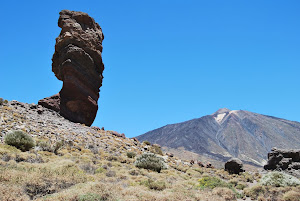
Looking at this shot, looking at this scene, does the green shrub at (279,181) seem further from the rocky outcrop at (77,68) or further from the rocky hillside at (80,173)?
the rocky outcrop at (77,68)

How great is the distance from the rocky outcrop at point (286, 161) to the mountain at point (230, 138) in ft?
346

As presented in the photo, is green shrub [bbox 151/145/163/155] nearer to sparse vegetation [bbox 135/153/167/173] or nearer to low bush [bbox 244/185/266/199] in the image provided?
sparse vegetation [bbox 135/153/167/173]

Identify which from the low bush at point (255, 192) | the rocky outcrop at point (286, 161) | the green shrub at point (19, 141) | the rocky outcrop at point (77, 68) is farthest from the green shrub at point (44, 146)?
the rocky outcrop at point (286, 161)

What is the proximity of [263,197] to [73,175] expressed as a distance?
332 inches

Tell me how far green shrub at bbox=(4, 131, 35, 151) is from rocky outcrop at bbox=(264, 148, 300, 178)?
19.9 meters

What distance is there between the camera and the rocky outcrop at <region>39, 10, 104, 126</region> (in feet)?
76.2

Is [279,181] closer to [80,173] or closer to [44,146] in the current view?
[80,173]

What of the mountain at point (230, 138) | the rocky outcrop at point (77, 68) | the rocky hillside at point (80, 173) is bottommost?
the rocky hillside at point (80, 173)

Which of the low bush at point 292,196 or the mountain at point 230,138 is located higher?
the mountain at point 230,138

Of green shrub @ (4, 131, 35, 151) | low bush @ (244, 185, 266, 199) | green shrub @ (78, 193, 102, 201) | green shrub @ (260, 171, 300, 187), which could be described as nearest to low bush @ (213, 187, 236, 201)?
low bush @ (244, 185, 266, 199)

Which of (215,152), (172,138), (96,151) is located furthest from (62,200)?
(172,138)

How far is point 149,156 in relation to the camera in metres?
18.0

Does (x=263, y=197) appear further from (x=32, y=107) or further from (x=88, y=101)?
(x=32, y=107)

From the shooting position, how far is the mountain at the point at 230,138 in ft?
456
